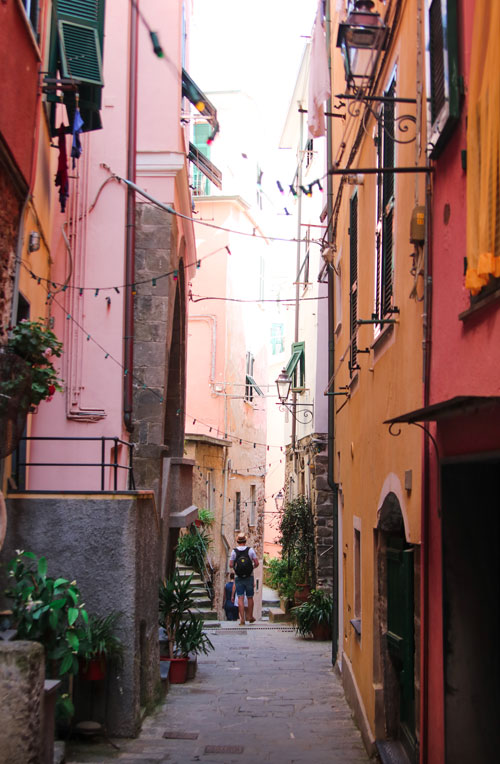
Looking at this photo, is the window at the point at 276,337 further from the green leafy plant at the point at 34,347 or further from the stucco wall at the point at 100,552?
the green leafy plant at the point at 34,347

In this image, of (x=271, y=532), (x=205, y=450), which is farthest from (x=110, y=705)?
(x=271, y=532)

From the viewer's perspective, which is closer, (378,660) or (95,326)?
(378,660)

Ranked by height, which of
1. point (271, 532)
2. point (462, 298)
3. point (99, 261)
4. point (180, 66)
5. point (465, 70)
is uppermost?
point (180, 66)

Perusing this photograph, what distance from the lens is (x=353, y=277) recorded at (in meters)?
9.55

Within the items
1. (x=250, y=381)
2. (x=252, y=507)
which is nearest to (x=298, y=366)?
(x=250, y=381)

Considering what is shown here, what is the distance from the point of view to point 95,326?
37.6 ft

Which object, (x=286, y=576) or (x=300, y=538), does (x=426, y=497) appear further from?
(x=286, y=576)

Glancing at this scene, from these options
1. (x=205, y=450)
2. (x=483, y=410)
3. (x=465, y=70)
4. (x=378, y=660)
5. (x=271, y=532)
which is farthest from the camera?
(x=271, y=532)

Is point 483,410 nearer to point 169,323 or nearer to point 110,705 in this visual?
point 110,705

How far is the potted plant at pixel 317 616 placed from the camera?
14594mm

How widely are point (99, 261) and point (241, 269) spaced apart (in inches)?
641

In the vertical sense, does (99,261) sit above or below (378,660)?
above

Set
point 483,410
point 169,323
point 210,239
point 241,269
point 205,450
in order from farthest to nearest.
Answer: point 241,269 → point 210,239 → point 205,450 → point 169,323 → point 483,410

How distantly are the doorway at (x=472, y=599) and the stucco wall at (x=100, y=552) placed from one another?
3.77 metres
